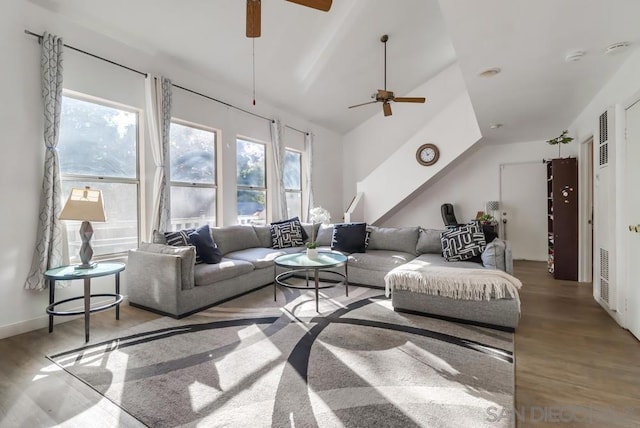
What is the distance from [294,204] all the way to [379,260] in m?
3.02

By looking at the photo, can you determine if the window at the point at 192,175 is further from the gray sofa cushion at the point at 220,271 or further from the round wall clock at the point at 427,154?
the round wall clock at the point at 427,154

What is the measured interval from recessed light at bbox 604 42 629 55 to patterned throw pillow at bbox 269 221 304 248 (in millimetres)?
4054

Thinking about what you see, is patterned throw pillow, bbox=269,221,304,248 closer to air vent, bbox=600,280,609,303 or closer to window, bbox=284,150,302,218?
window, bbox=284,150,302,218

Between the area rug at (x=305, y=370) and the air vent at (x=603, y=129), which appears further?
the air vent at (x=603, y=129)

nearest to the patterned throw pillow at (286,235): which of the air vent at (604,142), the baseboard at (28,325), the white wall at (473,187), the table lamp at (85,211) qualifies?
the table lamp at (85,211)

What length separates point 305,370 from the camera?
2.03m

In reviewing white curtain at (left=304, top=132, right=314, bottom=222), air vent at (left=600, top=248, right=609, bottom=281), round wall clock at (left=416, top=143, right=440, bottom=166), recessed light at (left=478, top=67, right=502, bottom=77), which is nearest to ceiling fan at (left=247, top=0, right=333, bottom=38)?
recessed light at (left=478, top=67, right=502, bottom=77)

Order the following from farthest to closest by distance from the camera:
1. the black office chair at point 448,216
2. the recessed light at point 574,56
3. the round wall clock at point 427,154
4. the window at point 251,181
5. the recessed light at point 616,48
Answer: the black office chair at point 448,216 → the round wall clock at point 427,154 → the window at point 251,181 → the recessed light at point 574,56 → the recessed light at point 616,48

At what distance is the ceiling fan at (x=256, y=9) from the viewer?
77.5 inches

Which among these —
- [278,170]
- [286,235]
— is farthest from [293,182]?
[286,235]

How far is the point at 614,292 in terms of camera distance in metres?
2.96

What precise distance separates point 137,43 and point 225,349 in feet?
11.8

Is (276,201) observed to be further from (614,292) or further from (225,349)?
(614,292)

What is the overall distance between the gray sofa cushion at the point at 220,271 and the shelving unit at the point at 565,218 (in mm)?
4430
